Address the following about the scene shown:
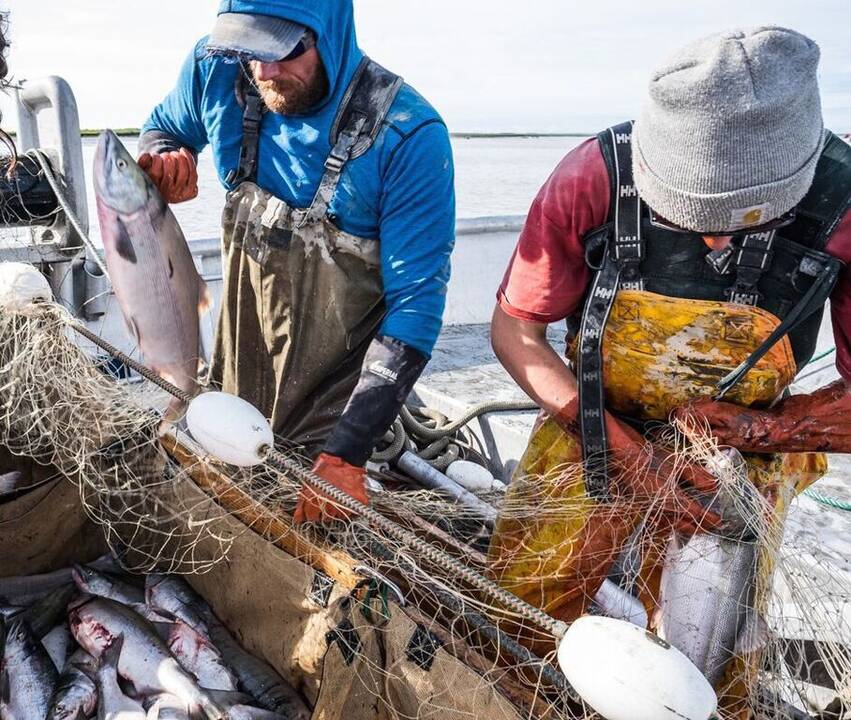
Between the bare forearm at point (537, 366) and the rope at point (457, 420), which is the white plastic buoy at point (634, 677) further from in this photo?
the rope at point (457, 420)

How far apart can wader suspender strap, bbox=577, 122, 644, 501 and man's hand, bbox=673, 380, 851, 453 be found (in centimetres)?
23

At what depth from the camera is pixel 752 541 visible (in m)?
2.13

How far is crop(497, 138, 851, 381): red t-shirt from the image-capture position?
2205mm

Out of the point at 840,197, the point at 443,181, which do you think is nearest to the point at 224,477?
the point at 443,181

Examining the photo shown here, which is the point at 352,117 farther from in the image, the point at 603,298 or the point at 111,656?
the point at 111,656

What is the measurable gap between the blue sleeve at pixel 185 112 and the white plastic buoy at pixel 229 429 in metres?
1.44

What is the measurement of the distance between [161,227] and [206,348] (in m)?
0.80

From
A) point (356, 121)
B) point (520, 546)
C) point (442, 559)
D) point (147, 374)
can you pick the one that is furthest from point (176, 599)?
point (356, 121)

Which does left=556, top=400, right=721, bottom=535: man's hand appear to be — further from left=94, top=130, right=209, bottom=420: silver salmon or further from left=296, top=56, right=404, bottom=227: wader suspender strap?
left=94, top=130, right=209, bottom=420: silver salmon

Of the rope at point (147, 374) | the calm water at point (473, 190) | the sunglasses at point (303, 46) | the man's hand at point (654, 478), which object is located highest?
the sunglasses at point (303, 46)

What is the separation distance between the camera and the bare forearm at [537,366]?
2.43 meters

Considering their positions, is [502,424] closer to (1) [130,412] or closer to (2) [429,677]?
(1) [130,412]

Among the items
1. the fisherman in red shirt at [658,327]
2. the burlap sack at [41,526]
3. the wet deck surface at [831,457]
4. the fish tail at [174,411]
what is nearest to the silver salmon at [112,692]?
the burlap sack at [41,526]

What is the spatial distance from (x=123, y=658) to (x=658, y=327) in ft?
6.89
